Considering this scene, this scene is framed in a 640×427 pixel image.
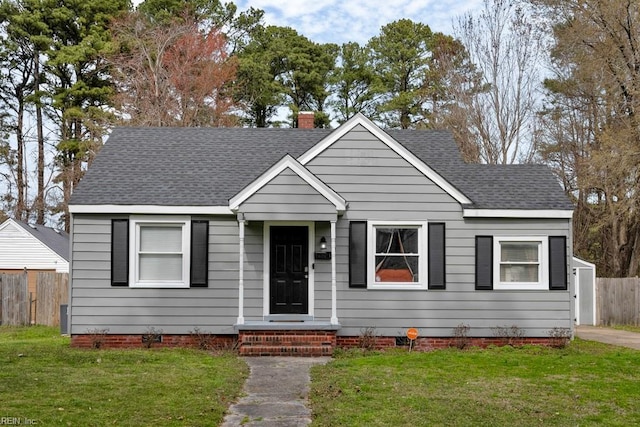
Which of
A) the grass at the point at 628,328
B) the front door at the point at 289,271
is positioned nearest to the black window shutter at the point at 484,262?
the front door at the point at 289,271

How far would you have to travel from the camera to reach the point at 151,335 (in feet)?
43.4

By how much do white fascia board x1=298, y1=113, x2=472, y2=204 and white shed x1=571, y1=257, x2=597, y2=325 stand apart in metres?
9.95

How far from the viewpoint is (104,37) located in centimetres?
3572

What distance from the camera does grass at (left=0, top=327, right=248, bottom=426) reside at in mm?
7016

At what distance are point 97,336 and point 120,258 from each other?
5.19 feet

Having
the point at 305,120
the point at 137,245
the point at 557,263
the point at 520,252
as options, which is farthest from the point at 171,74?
the point at 557,263

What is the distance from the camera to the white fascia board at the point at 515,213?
1346 cm

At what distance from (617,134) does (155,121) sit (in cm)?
1821

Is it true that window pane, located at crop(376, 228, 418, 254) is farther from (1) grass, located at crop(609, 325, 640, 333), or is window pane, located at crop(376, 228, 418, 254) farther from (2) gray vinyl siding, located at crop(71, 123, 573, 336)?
(1) grass, located at crop(609, 325, 640, 333)

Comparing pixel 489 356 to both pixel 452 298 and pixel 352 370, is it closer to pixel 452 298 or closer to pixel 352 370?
pixel 452 298

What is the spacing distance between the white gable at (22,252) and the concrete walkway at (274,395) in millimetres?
17700

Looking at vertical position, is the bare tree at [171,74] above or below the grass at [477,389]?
above

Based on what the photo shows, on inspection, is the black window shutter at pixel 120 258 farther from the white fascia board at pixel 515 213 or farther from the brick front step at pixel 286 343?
the white fascia board at pixel 515 213

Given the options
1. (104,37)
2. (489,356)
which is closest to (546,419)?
(489,356)
